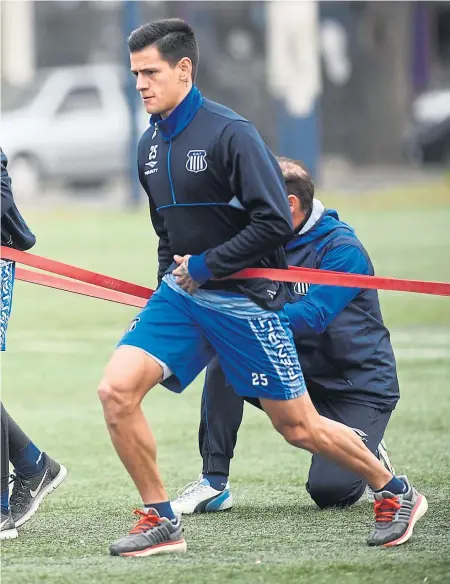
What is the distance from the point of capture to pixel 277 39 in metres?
29.5

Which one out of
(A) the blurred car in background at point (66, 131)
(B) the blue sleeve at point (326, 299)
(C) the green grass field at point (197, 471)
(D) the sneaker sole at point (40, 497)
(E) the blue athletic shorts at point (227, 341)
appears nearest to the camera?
(C) the green grass field at point (197, 471)

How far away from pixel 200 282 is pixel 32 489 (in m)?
1.37

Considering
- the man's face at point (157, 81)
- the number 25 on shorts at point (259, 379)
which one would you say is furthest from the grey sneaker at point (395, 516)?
the man's face at point (157, 81)

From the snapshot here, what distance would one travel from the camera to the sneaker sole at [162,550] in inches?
219

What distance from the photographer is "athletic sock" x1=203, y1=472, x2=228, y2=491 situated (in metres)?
6.67

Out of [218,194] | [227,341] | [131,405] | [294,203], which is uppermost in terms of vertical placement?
[218,194]

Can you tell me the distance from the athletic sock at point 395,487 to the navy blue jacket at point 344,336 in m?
0.90

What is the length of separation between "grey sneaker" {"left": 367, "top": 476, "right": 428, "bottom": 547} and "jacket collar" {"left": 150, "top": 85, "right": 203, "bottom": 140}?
1655 mm

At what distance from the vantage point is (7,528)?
597cm

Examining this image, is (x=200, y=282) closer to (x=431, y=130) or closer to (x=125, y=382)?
(x=125, y=382)

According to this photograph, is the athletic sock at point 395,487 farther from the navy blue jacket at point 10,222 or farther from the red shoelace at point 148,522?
the navy blue jacket at point 10,222

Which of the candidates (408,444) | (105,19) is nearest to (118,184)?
(105,19)

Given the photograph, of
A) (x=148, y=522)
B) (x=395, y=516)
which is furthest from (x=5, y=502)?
(x=395, y=516)

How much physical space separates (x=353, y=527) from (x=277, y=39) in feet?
79.1
